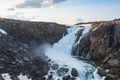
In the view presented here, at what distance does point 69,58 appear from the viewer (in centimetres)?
4503

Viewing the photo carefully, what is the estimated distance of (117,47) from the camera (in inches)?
1652

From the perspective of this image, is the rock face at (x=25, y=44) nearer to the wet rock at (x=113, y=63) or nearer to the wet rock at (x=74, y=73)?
the wet rock at (x=74, y=73)

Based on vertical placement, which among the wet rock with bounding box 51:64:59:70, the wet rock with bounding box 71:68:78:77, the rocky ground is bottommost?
the wet rock with bounding box 71:68:78:77

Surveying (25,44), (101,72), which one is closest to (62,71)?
(101,72)

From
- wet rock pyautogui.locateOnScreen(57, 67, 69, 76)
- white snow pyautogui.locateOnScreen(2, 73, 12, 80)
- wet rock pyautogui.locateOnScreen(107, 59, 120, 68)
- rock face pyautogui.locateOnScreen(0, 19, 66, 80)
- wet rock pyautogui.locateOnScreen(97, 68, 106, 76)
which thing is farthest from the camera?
wet rock pyautogui.locateOnScreen(107, 59, 120, 68)

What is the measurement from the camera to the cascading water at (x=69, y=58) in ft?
121

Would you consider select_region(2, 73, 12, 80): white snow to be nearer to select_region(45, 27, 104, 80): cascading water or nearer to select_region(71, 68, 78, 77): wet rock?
select_region(45, 27, 104, 80): cascading water

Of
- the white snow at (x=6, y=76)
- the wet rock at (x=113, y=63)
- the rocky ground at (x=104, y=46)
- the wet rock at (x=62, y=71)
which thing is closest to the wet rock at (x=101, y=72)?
the rocky ground at (x=104, y=46)

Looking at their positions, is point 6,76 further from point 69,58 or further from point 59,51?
point 59,51

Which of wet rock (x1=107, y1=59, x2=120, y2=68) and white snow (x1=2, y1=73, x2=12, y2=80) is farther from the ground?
wet rock (x1=107, y1=59, x2=120, y2=68)

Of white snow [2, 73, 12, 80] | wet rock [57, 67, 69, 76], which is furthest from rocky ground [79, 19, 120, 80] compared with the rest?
white snow [2, 73, 12, 80]

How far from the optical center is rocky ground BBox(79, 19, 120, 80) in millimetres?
39219

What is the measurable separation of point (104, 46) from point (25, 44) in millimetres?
12422

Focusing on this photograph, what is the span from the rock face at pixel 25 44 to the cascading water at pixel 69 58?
5.10 ft
